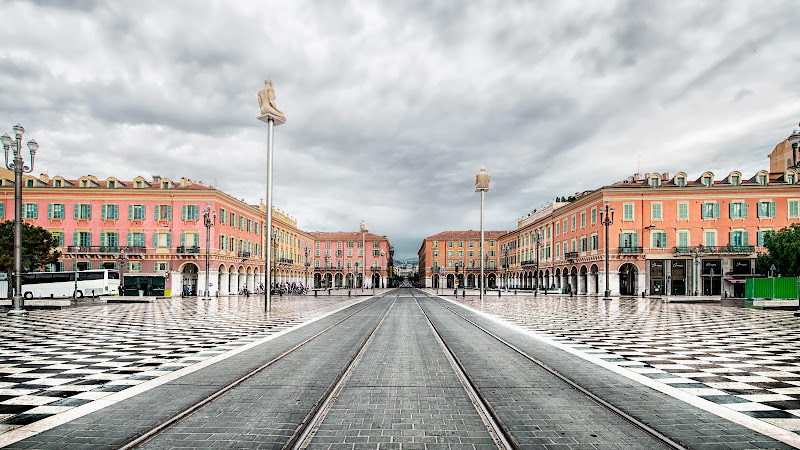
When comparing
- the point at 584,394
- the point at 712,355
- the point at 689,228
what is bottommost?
the point at 712,355

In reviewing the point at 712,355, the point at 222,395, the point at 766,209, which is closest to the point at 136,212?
the point at 222,395

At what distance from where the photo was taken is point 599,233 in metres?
53.2

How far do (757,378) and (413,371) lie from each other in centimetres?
577

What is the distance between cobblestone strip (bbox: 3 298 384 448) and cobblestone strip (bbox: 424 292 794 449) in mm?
4965

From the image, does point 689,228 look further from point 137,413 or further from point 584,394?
point 137,413

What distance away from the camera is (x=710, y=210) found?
52.4 metres

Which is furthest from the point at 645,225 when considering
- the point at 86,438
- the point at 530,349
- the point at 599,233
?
the point at 86,438

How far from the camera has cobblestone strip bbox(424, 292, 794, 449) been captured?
488cm

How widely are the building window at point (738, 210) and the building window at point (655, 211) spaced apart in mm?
7545

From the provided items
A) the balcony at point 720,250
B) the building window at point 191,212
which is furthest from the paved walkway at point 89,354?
the balcony at point 720,250

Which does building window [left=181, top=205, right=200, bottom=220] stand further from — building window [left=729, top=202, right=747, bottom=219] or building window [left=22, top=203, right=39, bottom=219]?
building window [left=729, top=202, right=747, bottom=219]

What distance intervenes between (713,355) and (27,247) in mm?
50307

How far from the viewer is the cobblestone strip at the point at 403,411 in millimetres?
4789

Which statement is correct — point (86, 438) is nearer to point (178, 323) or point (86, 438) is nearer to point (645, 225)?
point (178, 323)
